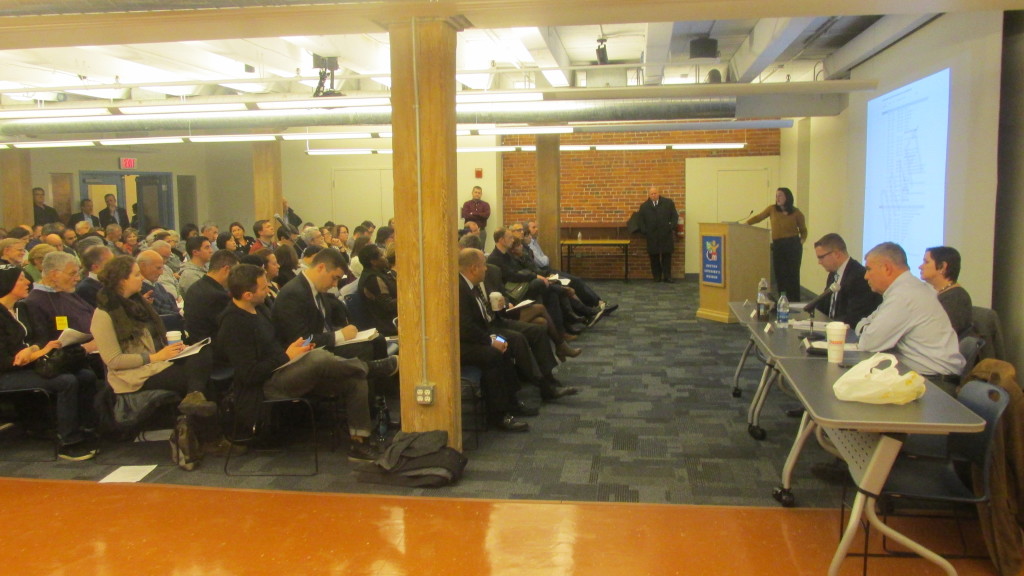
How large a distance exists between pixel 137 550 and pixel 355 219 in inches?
482

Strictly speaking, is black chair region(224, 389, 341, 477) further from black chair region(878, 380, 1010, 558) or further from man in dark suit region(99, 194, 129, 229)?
man in dark suit region(99, 194, 129, 229)

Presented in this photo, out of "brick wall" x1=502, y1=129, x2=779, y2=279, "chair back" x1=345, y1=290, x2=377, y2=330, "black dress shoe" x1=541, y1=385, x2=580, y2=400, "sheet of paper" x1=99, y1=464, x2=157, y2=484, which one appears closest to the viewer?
"sheet of paper" x1=99, y1=464, x2=157, y2=484

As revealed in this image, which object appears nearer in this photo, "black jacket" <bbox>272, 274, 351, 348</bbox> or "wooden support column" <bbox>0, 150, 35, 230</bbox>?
"black jacket" <bbox>272, 274, 351, 348</bbox>

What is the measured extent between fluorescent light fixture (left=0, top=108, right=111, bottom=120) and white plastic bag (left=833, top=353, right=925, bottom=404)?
771 centimetres

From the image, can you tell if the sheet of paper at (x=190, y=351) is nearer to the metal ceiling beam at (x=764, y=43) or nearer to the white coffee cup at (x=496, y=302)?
the white coffee cup at (x=496, y=302)

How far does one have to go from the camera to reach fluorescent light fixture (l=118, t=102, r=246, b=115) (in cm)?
795

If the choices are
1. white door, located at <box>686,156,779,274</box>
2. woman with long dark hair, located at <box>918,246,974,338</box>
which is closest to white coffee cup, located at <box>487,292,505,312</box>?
woman with long dark hair, located at <box>918,246,974,338</box>

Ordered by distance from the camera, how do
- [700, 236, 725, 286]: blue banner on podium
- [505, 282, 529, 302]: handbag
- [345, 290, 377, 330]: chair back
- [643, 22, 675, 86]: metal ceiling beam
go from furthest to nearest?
[700, 236, 725, 286]: blue banner on podium < [505, 282, 529, 302]: handbag < [643, 22, 675, 86]: metal ceiling beam < [345, 290, 377, 330]: chair back

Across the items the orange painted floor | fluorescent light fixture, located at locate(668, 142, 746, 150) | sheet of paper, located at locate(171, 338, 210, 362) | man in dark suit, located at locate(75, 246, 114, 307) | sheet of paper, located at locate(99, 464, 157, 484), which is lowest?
the orange painted floor

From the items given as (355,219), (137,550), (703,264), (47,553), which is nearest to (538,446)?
(137,550)

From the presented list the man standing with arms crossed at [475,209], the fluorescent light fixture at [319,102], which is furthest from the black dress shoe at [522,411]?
the man standing with arms crossed at [475,209]

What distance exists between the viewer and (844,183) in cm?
966

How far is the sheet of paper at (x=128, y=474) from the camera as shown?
14.6 feet

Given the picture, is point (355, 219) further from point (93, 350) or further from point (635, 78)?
point (93, 350)
